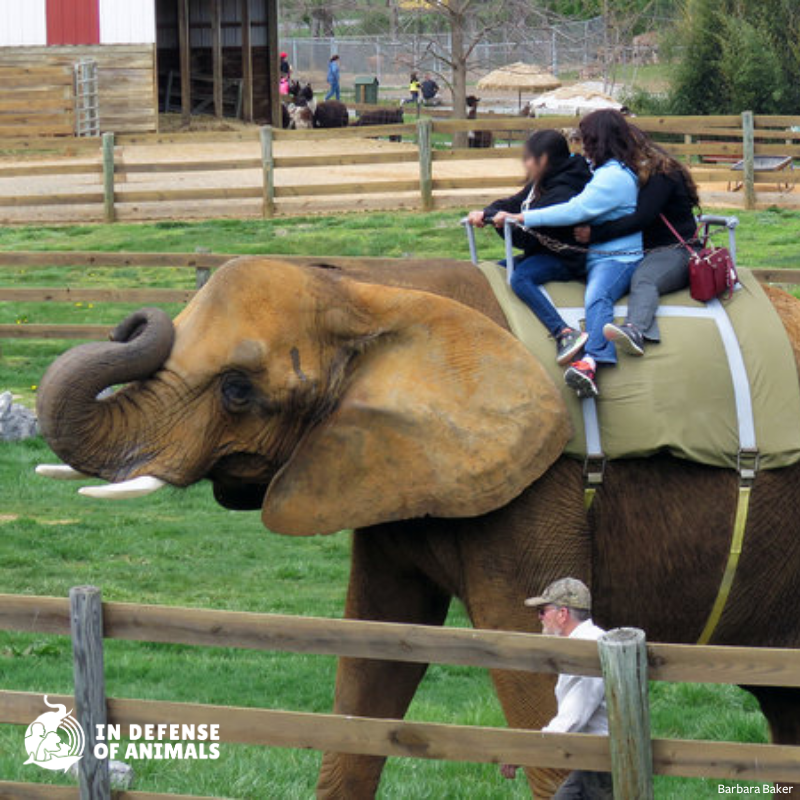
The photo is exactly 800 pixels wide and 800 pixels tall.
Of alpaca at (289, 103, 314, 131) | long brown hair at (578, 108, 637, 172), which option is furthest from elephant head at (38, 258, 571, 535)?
alpaca at (289, 103, 314, 131)

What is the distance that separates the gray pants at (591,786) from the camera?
5.68 metres

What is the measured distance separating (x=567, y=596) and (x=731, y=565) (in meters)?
1.03

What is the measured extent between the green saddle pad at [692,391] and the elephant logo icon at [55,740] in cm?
195

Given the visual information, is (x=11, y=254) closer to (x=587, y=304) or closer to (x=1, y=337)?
(x=1, y=337)

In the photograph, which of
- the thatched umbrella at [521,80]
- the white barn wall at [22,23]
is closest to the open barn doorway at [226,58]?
the white barn wall at [22,23]

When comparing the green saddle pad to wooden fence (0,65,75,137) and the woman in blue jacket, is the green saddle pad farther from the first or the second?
wooden fence (0,65,75,137)

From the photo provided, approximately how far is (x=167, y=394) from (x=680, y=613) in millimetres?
2064

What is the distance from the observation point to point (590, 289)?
21.8ft

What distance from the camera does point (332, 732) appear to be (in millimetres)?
5660

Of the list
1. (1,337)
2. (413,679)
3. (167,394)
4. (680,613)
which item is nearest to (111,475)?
(167,394)

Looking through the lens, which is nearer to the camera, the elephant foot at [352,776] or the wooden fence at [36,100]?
the elephant foot at [352,776]

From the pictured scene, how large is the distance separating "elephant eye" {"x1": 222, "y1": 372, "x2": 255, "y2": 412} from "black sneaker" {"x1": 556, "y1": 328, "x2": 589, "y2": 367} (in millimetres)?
1125

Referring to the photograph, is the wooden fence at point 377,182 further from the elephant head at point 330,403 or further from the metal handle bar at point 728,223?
the elephant head at point 330,403

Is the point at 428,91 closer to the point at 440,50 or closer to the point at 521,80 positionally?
the point at 521,80
